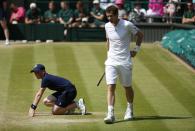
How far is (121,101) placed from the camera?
15453mm

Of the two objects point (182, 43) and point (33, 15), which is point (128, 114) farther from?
point (33, 15)

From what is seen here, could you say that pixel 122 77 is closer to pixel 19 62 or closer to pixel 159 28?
pixel 19 62

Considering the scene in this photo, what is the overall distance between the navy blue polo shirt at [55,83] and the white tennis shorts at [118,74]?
1.16 metres

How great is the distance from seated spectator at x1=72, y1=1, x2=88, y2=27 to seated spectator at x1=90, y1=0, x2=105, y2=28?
310 mm

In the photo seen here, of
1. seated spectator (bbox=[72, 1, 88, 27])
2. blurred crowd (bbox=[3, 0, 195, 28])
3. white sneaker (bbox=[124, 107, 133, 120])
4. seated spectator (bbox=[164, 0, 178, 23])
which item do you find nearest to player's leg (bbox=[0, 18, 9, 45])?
blurred crowd (bbox=[3, 0, 195, 28])

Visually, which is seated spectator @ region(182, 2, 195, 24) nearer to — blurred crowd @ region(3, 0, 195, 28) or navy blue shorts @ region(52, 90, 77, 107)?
blurred crowd @ region(3, 0, 195, 28)

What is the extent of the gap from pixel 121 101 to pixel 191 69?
4.74m

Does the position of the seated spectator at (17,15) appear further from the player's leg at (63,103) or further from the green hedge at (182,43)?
the player's leg at (63,103)

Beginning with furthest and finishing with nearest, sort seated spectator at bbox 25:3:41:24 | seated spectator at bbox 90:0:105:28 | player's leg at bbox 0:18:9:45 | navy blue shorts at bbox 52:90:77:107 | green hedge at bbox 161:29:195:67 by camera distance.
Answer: seated spectator at bbox 90:0:105:28 < seated spectator at bbox 25:3:41:24 < player's leg at bbox 0:18:9:45 < green hedge at bbox 161:29:195:67 < navy blue shorts at bbox 52:90:77:107

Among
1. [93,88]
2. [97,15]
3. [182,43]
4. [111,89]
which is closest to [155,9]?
[97,15]

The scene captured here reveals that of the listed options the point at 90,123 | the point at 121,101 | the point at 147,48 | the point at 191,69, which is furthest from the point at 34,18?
the point at 90,123

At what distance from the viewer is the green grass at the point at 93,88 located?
12922 millimetres

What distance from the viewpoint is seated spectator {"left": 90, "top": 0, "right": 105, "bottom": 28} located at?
2522 cm

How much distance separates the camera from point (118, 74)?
12.8 meters
